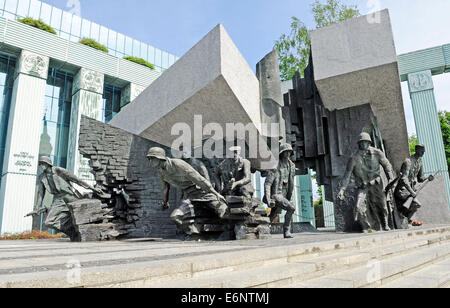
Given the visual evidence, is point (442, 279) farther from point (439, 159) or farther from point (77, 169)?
point (77, 169)

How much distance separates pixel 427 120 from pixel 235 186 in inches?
650

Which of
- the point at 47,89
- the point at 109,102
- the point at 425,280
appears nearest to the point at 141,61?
the point at 109,102

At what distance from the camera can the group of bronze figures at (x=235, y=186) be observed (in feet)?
19.9

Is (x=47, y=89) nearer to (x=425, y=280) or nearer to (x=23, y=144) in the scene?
(x=23, y=144)

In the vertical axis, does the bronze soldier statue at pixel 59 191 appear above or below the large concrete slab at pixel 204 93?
below

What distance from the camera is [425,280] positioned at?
2371 mm

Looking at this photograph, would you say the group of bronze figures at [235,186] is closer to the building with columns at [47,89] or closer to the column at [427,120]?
the building with columns at [47,89]

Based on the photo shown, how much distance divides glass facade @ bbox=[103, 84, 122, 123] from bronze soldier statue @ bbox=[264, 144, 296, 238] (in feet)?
61.2

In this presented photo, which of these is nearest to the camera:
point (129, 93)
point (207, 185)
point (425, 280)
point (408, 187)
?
point (425, 280)

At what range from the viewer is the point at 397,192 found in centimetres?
876

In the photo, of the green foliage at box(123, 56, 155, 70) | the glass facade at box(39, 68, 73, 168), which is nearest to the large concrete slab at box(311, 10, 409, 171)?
the glass facade at box(39, 68, 73, 168)

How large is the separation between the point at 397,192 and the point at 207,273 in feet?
27.2

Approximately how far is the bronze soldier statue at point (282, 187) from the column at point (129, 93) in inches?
685

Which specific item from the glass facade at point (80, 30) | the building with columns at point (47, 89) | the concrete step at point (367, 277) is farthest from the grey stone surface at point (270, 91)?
the glass facade at point (80, 30)
